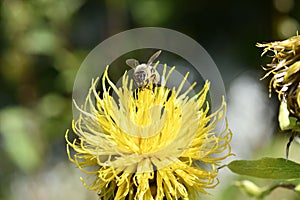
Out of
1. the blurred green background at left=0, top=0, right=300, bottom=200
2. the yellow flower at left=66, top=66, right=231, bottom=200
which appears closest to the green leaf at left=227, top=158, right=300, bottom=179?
the yellow flower at left=66, top=66, right=231, bottom=200

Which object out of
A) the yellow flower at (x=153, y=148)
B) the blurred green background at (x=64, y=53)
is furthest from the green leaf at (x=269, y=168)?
the blurred green background at (x=64, y=53)

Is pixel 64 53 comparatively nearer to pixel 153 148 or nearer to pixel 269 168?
pixel 153 148

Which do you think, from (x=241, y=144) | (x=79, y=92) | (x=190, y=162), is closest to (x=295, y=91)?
(x=190, y=162)

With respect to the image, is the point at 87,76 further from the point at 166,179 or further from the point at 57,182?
the point at 166,179

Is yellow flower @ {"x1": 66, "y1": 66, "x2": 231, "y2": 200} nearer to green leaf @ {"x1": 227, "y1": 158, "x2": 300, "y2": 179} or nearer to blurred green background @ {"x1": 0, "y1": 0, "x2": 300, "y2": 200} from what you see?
green leaf @ {"x1": 227, "y1": 158, "x2": 300, "y2": 179}

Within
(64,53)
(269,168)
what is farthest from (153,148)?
(64,53)
